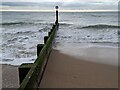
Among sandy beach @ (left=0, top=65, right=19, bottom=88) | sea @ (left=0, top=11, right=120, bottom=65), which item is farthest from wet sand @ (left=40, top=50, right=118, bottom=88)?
sea @ (left=0, top=11, right=120, bottom=65)

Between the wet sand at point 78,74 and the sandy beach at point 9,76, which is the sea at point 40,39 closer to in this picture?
the sandy beach at point 9,76

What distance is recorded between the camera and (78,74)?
17.3 feet

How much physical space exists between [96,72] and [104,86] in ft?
3.24

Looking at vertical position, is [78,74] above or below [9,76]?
above

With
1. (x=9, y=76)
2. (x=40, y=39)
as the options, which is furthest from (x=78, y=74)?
(x=40, y=39)

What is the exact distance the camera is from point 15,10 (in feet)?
234

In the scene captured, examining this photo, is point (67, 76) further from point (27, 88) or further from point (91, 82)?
point (27, 88)

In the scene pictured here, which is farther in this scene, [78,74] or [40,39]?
[40,39]

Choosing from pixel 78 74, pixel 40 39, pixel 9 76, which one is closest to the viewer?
pixel 78 74

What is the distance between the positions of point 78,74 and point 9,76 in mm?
2253

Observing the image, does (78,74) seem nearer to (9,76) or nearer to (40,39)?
(9,76)

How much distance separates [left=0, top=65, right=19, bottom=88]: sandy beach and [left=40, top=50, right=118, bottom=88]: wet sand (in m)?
0.97

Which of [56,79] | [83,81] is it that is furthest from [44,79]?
[83,81]

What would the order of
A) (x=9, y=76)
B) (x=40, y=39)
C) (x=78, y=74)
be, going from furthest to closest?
(x=40, y=39), (x=9, y=76), (x=78, y=74)
